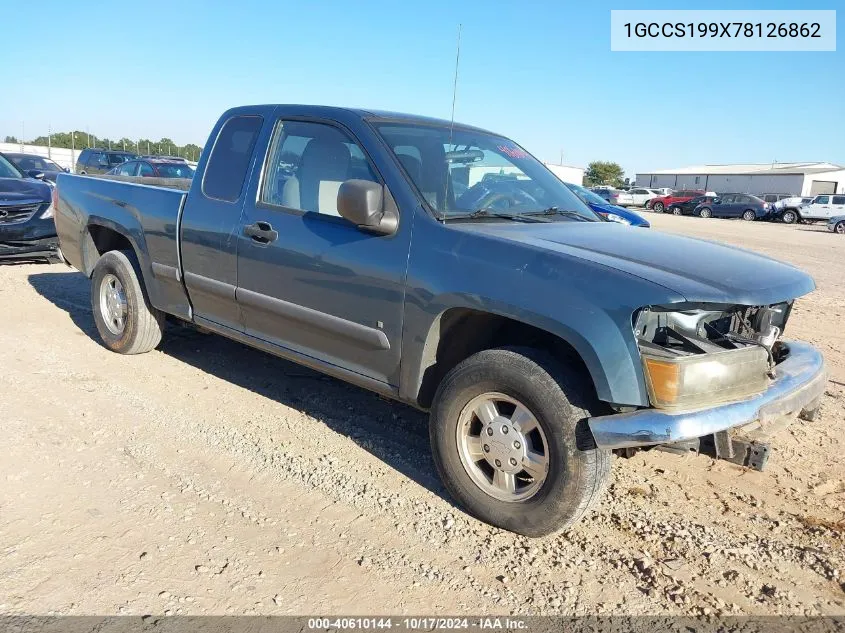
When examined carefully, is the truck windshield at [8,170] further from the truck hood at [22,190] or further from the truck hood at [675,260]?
the truck hood at [675,260]

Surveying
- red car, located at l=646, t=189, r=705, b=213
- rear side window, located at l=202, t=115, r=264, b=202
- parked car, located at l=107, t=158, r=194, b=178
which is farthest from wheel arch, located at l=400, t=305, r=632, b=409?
red car, located at l=646, t=189, r=705, b=213

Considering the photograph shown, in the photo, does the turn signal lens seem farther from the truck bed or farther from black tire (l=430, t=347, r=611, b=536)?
the truck bed

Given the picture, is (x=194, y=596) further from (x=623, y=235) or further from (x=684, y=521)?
(x=623, y=235)

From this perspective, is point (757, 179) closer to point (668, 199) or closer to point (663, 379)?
point (668, 199)

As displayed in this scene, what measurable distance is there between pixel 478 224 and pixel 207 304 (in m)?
2.07

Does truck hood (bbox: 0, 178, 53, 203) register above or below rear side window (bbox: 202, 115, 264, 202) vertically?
below

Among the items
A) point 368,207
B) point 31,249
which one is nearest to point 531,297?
point 368,207

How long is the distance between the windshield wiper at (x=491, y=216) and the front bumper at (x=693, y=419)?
125 cm

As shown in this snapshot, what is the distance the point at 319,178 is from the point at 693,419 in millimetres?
2394

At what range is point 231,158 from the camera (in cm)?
436

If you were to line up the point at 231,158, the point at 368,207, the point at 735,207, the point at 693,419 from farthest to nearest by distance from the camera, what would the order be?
the point at 735,207 → the point at 231,158 → the point at 368,207 → the point at 693,419

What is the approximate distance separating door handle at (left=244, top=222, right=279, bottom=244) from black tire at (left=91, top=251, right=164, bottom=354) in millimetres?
1636

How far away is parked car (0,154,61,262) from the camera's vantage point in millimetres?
8148

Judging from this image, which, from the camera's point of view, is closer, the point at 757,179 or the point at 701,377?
the point at 701,377
